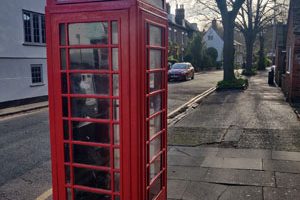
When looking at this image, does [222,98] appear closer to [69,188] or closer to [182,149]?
[182,149]

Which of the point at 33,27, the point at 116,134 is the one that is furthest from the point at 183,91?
the point at 116,134

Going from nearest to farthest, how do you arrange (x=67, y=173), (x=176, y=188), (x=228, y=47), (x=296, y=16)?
(x=67, y=173) → (x=176, y=188) → (x=296, y=16) → (x=228, y=47)

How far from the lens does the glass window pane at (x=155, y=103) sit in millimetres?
3270

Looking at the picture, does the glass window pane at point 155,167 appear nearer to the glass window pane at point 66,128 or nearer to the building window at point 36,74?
the glass window pane at point 66,128

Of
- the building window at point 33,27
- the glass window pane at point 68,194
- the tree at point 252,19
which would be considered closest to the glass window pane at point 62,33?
the glass window pane at point 68,194

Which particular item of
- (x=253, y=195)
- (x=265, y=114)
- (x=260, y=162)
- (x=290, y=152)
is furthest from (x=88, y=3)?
(x=265, y=114)

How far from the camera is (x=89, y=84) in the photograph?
3.01 meters

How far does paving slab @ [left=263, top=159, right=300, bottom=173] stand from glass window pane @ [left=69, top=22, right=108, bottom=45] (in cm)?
424

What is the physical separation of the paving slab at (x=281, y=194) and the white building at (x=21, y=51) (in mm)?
13240

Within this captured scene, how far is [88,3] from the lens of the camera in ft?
9.10

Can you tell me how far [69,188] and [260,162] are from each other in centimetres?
416

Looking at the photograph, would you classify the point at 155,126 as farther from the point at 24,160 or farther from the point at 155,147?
the point at 24,160

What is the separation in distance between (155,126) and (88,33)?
3.86ft

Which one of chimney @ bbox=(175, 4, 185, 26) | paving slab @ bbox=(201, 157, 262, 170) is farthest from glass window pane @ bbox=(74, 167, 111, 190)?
chimney @ bbox=(175, 4, 185, 26)
